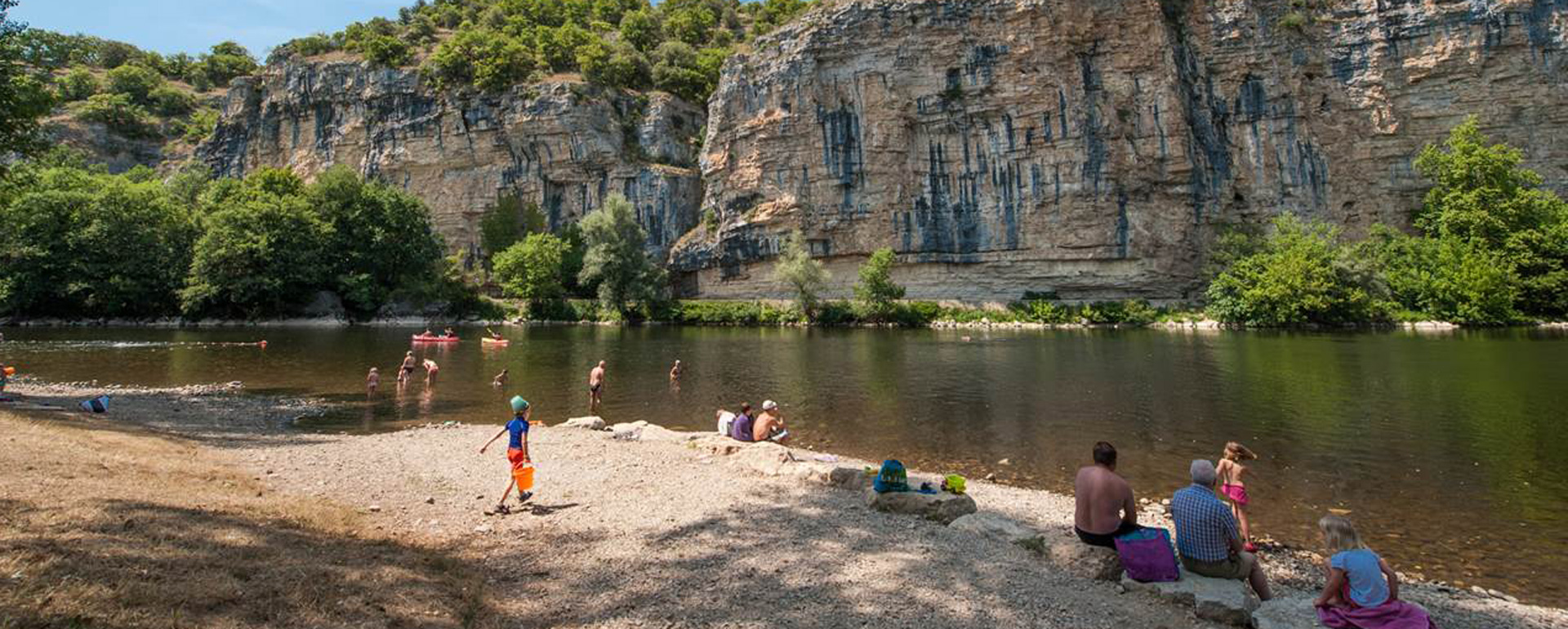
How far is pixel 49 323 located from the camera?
151 feet

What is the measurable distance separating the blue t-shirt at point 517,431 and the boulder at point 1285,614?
311 inches

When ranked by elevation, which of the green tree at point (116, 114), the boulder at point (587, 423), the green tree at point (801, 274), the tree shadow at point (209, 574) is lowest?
the boulder at point (587, 423)

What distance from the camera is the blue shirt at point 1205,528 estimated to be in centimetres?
617

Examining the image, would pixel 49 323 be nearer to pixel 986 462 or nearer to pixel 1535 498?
pixel 986 462

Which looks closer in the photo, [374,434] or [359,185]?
[374,434]

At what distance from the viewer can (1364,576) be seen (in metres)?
5.23

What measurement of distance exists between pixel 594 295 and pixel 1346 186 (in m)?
68.7

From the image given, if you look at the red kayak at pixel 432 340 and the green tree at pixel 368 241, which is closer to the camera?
the red kayak at pixel 432 340

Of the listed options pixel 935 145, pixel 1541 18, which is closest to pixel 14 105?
pixel 935 145

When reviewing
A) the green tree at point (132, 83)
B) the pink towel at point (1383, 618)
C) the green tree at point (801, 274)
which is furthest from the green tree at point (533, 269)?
the green tree at point (132, 83)

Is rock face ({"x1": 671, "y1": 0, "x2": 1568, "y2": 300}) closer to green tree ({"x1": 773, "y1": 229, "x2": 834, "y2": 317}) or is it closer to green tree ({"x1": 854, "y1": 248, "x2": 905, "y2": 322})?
green tree ({"x1": 773, "y1": 229, "x2": 834, "y2": 317})

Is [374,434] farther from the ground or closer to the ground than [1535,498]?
farther from the ground

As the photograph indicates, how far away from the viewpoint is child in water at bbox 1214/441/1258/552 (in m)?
8.52

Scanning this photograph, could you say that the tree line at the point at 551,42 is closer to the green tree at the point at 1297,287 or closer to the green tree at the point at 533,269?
the green tree at the point at 533,269
